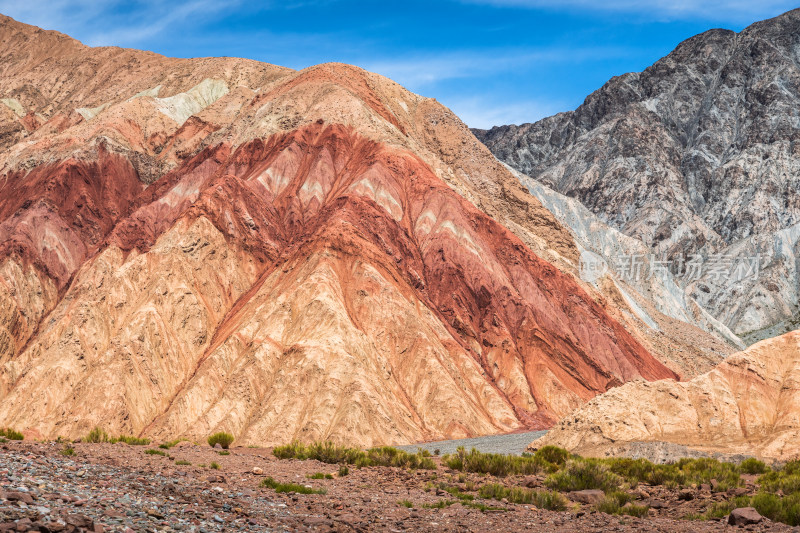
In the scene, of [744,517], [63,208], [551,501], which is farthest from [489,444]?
[63,208]

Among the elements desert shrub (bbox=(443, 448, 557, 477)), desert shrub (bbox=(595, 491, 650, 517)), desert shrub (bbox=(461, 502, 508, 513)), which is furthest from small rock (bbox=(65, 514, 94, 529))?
desert shrub (bbox=(443, 448, 557, 477))

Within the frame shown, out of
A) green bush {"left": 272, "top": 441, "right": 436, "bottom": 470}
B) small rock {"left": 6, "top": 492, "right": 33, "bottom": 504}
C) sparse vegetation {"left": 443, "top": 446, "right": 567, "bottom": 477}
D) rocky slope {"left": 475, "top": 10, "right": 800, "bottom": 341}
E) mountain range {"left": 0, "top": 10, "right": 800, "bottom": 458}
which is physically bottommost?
sparse vegetation {"left": 443, "top": 446, "right": 567, "bottom": 477}

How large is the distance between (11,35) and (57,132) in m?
80.8

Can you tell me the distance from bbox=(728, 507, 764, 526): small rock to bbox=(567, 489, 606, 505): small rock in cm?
398

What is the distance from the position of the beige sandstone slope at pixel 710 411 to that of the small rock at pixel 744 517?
39.8 feet

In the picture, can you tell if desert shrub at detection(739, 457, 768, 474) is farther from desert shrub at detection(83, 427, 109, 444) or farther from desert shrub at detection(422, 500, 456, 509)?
desert shrub at detection(83, 427, 109, 444)

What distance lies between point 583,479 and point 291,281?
1908 inches

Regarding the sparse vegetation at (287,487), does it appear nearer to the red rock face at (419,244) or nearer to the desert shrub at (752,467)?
the desert shrub at (752,467)

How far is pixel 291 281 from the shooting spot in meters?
69.4

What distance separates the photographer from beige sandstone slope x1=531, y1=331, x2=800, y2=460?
105ft

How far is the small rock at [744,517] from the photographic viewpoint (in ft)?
60.3

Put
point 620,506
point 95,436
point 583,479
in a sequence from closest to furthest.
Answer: point 620,506 < point 583,479 < point 95,436

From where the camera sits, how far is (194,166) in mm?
97938

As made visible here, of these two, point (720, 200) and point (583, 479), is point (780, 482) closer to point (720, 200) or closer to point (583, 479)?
point (583, 479)
